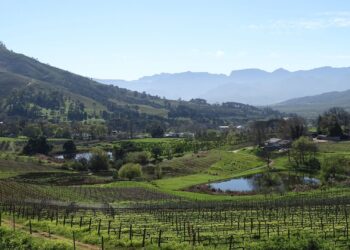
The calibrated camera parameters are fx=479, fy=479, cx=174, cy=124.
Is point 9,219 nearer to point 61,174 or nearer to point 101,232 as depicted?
point 101,232

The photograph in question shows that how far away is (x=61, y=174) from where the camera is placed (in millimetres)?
125688

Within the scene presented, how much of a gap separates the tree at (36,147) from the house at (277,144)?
3167 inches

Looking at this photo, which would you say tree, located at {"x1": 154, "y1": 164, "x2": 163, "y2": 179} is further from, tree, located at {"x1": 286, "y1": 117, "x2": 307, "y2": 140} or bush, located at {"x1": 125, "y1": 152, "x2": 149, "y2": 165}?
tree, located at {"x1": 286, "y1": 117, "x2": 307, "y2": 140}

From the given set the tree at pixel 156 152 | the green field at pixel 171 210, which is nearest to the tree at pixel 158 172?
the green field at pixel 171 210

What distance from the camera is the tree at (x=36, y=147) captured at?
172m

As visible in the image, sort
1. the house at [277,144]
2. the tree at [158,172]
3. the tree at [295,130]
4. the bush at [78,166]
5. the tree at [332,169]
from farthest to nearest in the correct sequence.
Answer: the tree at [295,130], the house at [277,144], the bush at [78,166], the tree at [158,172], the tree at [332,169]

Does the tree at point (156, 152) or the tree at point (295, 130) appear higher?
the tree at point (295, 130)

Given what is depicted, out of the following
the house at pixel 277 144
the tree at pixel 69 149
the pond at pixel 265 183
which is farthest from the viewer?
the tree at pixel 69 149

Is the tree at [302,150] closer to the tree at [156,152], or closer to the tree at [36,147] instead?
the tree at [156,152]

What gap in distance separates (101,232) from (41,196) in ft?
154

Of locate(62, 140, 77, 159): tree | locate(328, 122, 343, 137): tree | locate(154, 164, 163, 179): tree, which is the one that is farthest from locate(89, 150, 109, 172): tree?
locate(328, 122, 343, 137): tree

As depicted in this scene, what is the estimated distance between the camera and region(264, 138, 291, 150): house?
552ft

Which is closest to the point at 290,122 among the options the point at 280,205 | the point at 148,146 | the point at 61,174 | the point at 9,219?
the point at 148,146

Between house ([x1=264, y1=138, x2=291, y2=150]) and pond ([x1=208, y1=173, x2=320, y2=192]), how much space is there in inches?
1665
